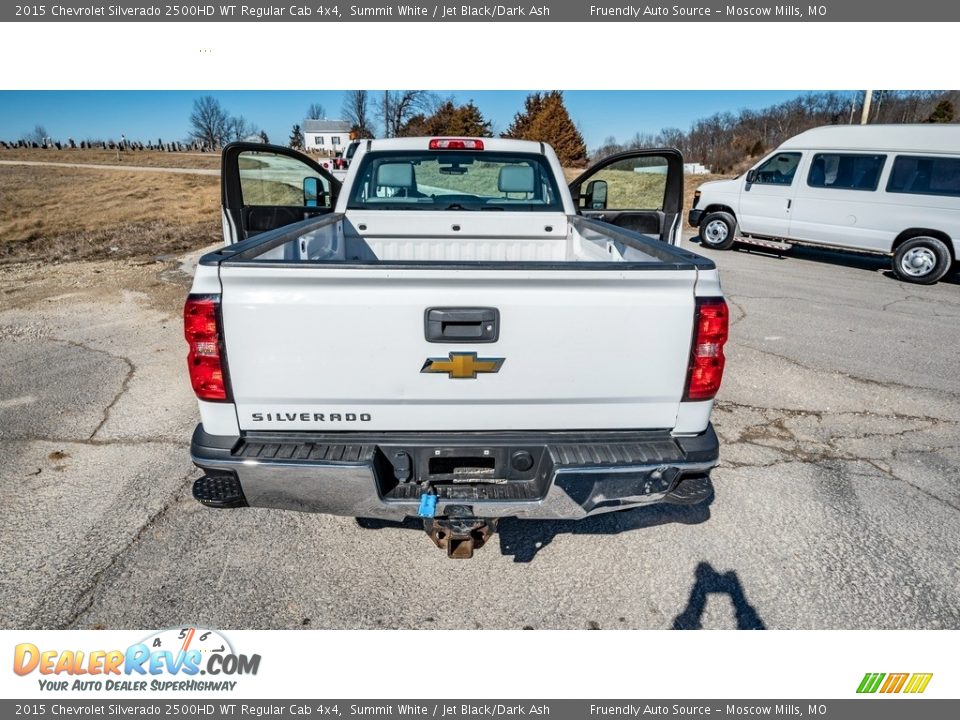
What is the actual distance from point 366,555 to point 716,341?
2038mm

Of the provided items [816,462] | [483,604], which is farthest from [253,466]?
[816,462]

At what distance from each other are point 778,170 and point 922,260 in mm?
3146

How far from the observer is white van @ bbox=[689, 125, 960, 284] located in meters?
9.24

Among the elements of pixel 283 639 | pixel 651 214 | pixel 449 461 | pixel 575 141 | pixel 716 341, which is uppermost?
pixel 575 141

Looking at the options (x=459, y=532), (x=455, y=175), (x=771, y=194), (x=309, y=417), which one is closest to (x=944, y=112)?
(x=771, y=194)

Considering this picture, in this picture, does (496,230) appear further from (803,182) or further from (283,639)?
(803,182)

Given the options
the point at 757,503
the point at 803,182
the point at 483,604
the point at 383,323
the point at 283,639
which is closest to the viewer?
the point at 383,323

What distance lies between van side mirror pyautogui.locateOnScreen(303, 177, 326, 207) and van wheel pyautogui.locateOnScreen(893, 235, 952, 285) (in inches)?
402

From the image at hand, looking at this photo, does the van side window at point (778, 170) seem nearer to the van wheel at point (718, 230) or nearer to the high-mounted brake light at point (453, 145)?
the van wheel at point (718, 230)

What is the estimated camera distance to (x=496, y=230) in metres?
4.41

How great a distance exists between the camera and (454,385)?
225 centimetres

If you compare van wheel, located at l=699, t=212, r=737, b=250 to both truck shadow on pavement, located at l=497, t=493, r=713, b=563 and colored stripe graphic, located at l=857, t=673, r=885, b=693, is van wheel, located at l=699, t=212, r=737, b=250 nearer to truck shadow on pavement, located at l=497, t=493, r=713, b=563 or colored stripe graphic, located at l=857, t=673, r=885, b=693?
truck shadow on pavement, located at l=497, t=493, r=713, b=563

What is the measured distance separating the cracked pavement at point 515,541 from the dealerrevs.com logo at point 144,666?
10 cm

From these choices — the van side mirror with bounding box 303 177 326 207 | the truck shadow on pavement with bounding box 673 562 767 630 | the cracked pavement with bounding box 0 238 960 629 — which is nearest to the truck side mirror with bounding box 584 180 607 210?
the cracked pavement with bounding box 0 238 960 629
